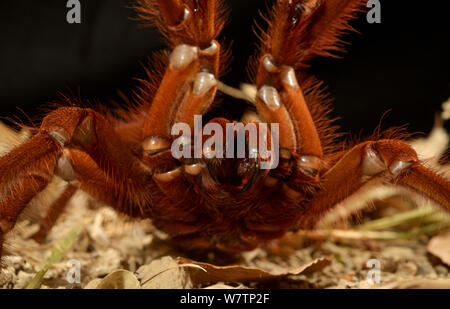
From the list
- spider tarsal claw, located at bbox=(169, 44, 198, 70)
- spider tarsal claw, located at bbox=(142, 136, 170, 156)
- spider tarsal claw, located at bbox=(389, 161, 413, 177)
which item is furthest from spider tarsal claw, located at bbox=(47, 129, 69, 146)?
spider tarsal claw, located at bbox=(389, 161, 413, 177)

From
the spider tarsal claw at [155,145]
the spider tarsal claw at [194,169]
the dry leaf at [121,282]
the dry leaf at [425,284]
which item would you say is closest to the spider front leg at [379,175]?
the dry leaf at [425,284]

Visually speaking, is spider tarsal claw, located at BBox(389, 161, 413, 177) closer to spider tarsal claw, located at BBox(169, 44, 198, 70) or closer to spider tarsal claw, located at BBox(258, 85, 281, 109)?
spider tarsal claw, located at BBox(258, 85, 281, 109)

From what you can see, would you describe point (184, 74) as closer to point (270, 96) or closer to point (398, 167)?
point (270, 96)

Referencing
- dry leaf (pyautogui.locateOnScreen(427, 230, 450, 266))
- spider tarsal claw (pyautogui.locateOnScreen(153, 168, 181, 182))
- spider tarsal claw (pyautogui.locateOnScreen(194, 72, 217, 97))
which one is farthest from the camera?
dry leaf (pyautogui.locateOnScreen(427, 230, 450, 266))

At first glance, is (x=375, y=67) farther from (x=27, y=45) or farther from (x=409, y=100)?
(x=27, y=45)

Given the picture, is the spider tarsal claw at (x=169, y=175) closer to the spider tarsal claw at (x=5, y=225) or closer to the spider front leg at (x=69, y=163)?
the spider front leg at (x=69, y=163)

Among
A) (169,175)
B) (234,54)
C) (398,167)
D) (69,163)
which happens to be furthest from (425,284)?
(234,54)

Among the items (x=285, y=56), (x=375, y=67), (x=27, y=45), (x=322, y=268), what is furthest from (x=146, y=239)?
(x=375, y=67)

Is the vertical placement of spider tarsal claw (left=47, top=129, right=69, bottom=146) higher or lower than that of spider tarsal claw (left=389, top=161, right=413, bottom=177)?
higher

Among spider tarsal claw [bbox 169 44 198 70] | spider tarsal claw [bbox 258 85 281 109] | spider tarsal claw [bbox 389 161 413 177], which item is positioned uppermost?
spider tarsal claw [bbox 169 44 198 70]
